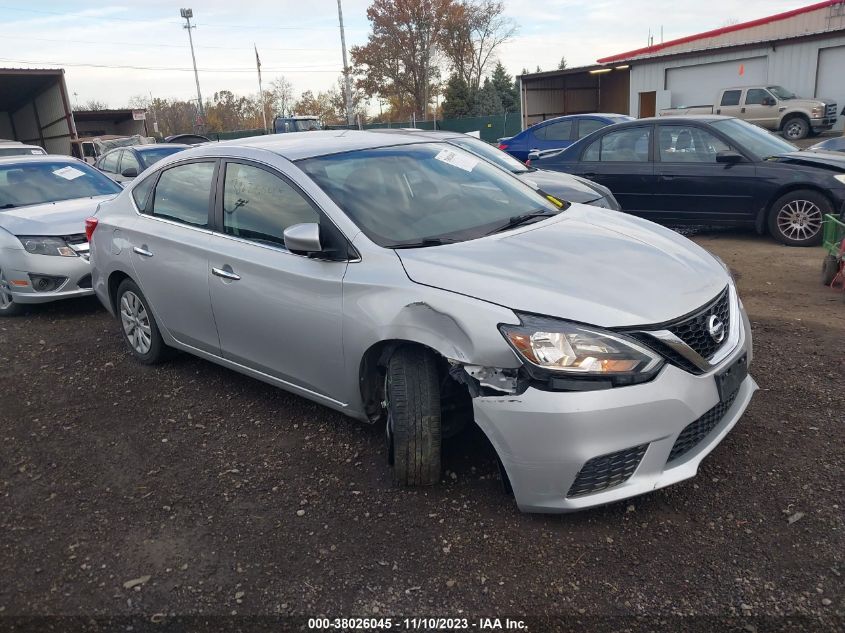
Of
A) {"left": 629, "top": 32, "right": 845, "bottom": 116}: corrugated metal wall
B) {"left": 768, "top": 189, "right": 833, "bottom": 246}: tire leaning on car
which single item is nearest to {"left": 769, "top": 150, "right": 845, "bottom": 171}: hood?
{"left": 768, "top": 189, "right": 833, "bottom": 246}: tire leaning on car

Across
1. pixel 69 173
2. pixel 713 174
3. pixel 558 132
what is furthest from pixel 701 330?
pixel 558 132

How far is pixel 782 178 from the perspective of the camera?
775cm

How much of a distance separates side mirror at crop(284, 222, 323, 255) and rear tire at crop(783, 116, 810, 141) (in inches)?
927

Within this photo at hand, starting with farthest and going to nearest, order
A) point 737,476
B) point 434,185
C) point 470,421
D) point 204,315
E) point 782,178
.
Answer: point 782,178 < point 204,315 < point 434,185 < point 470,421 < point 737,476

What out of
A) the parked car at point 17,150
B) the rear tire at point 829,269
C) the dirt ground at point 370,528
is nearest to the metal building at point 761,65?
the rear tire at point 829,269

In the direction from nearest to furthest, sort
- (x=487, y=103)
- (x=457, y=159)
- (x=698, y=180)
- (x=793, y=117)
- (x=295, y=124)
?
(x=457, y=159), (x=698, y=180), (x=793, y=117), (x=295, y=124), (x=487, y=103)

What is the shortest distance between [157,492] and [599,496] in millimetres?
2172

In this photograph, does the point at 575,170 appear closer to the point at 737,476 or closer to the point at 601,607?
the point at 737,476

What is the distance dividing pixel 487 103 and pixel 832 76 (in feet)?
85.9

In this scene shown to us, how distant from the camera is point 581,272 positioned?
302cm

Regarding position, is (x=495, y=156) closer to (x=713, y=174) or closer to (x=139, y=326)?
(x=713, y=174)

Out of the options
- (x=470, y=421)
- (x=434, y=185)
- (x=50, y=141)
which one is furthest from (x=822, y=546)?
(x=50, y=141)

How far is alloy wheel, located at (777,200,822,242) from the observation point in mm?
7637

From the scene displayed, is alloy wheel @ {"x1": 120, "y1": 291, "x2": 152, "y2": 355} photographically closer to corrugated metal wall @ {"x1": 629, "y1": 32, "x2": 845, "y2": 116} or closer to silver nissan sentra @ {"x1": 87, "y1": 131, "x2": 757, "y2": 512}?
silver nissan sentra @ {"x1": 87, "y1": 131, "x2": 757, "y2": 512}
